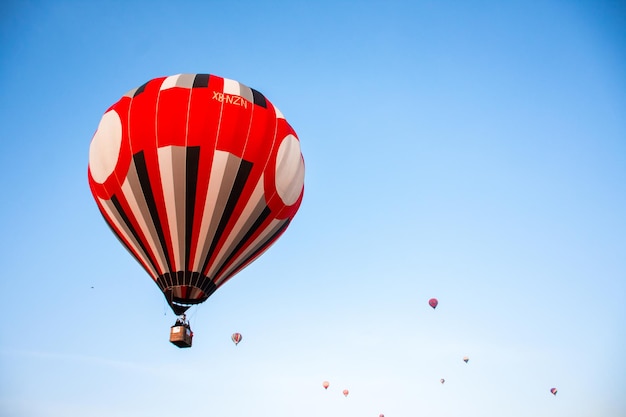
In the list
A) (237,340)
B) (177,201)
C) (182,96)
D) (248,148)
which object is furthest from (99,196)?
(237,340)

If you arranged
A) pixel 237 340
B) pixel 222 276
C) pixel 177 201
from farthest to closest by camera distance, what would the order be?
1. pixel 237 340
2. pixel 222 276
3. pixel 177 201

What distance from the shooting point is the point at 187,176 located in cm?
1194

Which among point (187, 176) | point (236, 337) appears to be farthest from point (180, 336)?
point (236, 337)

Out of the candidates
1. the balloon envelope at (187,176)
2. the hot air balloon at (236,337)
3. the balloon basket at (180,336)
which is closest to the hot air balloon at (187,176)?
the balloon envelope at (187,176)

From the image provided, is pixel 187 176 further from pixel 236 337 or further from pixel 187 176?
pixel 236 337

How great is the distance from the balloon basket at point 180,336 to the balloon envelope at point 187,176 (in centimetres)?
54

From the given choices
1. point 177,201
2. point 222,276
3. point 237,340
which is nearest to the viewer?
point 177,201

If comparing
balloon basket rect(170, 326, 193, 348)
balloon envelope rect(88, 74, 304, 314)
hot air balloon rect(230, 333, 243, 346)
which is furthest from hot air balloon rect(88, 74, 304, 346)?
hot air balloon rect(230, 333, 243, 346)

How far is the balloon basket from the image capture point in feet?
36.8

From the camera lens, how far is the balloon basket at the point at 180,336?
11211mm

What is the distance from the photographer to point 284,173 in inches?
515

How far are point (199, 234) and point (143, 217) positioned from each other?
164cm

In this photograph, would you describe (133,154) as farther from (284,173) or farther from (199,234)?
(284,173)

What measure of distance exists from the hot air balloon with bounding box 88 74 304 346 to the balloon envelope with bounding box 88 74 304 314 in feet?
0.09
